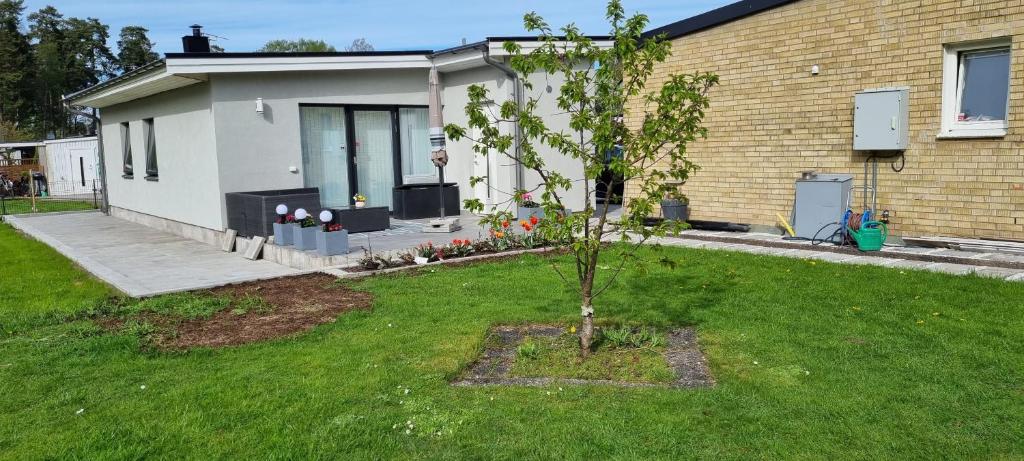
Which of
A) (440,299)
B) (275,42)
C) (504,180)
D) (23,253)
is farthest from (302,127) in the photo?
(275,42)

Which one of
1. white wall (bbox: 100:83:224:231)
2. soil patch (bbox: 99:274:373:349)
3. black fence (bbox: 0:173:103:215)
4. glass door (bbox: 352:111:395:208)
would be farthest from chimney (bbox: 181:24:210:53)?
black fence (bbox: 0:173:103:215)

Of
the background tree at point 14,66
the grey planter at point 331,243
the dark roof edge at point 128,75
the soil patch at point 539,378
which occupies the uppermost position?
the background tree at point 14,66

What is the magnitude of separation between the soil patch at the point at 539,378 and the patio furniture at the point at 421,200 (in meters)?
7.95

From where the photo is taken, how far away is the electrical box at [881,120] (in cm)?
927

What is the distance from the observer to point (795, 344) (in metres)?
5.41

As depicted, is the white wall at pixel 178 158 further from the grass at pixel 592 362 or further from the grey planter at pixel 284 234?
the grass at pixel 592 362

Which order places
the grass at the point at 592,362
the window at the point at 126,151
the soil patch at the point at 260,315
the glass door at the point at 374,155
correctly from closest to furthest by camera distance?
the grass at the point at 592,362
the soil patch at the point at 260,315
the glass door at the point at 374,155
the window at the point at 126,151

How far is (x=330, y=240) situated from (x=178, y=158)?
584cm

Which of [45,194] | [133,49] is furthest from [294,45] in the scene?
[45,194]

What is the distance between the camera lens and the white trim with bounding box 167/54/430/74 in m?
11.5

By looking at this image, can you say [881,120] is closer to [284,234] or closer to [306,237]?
[306,237]

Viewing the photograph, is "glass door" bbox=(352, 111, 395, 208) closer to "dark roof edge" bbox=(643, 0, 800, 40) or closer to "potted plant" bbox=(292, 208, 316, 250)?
"potted plant" bbox=(292, 208, 316, 250)

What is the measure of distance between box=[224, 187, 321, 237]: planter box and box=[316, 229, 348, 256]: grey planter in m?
1.42

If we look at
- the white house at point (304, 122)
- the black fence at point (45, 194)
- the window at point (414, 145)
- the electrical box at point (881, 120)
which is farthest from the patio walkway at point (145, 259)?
the electrical box at point (881, 120)
